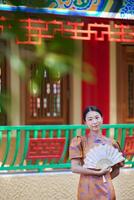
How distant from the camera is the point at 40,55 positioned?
4.15ft

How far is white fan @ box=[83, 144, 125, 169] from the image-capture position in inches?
151

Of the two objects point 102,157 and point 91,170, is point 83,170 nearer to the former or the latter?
point 91,170

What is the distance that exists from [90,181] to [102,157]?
195 mm

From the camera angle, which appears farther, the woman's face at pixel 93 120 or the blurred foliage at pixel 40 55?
the woman's face at pixel 93 120

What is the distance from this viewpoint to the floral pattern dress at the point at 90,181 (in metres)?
3.81

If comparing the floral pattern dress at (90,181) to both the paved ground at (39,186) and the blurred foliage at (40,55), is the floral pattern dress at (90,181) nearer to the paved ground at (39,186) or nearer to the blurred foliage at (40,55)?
the paved ground at (39,186)

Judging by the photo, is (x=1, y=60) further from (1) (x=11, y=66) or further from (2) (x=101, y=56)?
(2) (x=101, y=56)

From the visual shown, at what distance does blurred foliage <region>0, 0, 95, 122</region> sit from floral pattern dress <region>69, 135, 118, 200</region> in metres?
2.56

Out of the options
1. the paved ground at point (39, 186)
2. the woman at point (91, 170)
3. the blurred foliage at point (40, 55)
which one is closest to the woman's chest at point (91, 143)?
the woman at point (91, 170)

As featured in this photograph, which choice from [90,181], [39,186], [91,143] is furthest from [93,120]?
[39,186]

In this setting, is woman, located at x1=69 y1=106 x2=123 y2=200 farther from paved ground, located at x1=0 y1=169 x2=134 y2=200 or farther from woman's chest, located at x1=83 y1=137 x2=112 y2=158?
paved ground, located at x1=0 y1=169 x2=134 y2=200

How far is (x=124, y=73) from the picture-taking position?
26.8 ft

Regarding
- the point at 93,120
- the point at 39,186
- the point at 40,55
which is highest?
the point at 40,55

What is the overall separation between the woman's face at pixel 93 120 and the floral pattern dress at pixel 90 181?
7 cm
